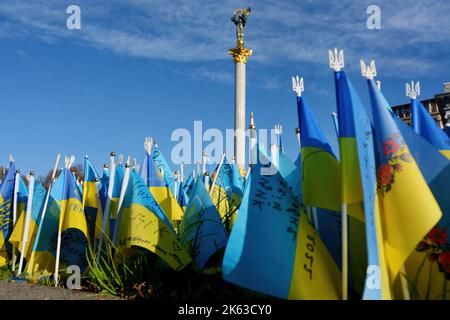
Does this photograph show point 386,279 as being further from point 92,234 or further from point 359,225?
point 92,234

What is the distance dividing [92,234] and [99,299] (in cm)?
290

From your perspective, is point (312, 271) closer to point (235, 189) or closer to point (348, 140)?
point (348, 140)

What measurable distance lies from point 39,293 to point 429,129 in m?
6.43

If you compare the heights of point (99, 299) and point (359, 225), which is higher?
point (359, 225)

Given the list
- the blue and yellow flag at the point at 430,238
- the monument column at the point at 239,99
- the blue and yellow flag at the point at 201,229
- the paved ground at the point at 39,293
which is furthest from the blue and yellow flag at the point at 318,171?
the monument column at the point at 239,99

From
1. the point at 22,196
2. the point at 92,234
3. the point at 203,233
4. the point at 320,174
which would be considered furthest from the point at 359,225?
the point at 22,196

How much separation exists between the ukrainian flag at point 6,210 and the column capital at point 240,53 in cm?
2246

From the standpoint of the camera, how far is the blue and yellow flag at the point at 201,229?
7.49 meters

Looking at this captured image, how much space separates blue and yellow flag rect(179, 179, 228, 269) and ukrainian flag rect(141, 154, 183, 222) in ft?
5.99

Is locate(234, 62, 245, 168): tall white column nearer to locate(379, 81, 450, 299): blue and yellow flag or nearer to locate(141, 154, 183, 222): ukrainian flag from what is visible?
locate(141, 154, 183, 222): ukrainian flag

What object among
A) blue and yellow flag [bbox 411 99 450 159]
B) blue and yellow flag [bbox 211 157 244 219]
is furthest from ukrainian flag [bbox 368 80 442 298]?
blue and yellow flag [bbox 211 157 244 219]

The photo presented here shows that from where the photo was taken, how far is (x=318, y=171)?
221 inches

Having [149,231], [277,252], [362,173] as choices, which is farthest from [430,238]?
[149,231]
